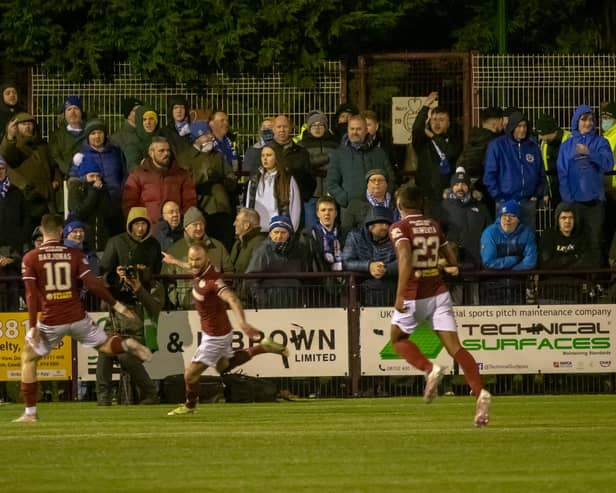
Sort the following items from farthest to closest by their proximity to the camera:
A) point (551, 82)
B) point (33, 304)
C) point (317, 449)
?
point (551, 82) → point (33, 304) → point (317, 449)

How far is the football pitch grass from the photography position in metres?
13.4

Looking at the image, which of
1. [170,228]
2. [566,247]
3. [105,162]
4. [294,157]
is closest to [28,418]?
[170,228]

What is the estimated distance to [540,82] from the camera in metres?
27.8

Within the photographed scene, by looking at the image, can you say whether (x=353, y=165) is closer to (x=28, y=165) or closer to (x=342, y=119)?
(x=342, y=119)

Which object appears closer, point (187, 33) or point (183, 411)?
point (183, 411)

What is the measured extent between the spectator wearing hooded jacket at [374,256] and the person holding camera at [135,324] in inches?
95.8

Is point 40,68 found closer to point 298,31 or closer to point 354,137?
point 298,31

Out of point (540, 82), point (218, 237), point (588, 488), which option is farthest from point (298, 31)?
point (588, 488)

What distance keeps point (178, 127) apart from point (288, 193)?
2225 millimetres

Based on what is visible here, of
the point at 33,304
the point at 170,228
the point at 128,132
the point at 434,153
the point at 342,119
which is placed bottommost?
the point at 33,304

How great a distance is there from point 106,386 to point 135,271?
142 centimetres

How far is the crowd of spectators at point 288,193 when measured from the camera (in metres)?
22.9

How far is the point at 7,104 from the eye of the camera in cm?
2508

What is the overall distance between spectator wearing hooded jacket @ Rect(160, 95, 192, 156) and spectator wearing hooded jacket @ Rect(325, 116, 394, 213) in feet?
6.79
